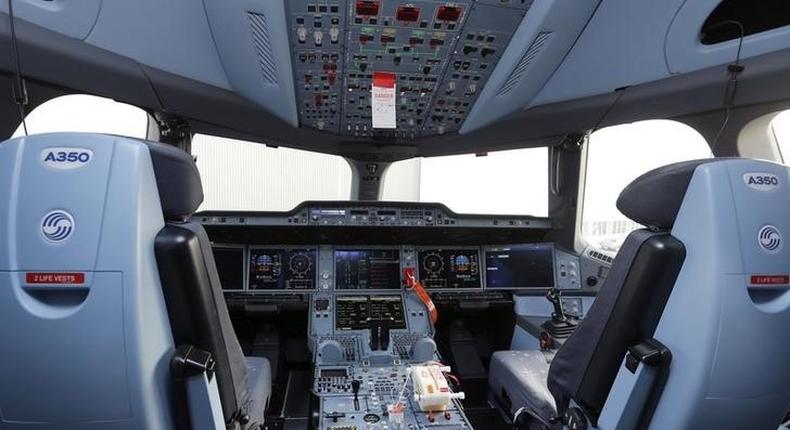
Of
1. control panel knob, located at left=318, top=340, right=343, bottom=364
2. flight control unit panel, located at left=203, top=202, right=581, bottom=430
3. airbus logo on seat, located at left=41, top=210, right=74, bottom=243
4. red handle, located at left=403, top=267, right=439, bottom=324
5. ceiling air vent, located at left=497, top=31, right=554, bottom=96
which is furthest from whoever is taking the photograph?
red handle, located at left=403, top=267, right=439, bottom=324

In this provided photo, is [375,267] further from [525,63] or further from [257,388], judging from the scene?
[525,63]

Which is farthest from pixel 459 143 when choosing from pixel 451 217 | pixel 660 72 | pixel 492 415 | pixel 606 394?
pixel 606 394

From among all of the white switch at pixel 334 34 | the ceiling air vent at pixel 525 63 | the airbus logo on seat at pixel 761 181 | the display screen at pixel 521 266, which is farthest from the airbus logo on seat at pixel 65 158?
the display screen at pixel 521 266

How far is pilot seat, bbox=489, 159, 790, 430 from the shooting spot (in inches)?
45.7

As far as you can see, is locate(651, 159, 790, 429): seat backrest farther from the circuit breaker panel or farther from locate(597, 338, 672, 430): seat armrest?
the circuit breaker panel

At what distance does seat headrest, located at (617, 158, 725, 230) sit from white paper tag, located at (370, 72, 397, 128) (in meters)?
1.66

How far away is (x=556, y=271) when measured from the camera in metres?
3.31

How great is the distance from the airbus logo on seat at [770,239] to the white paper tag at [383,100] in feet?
6.35

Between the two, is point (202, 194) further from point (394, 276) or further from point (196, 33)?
point (394, 276)

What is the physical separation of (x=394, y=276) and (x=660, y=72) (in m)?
2.02

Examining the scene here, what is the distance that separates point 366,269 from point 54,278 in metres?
2.29

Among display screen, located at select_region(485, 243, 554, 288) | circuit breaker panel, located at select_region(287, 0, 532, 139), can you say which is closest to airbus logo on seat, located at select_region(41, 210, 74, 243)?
circuit breaker panel, located at select_region(287, 0, 532, 139)

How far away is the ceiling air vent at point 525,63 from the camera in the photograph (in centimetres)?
229

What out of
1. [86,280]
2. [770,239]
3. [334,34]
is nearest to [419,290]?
[334,34]
